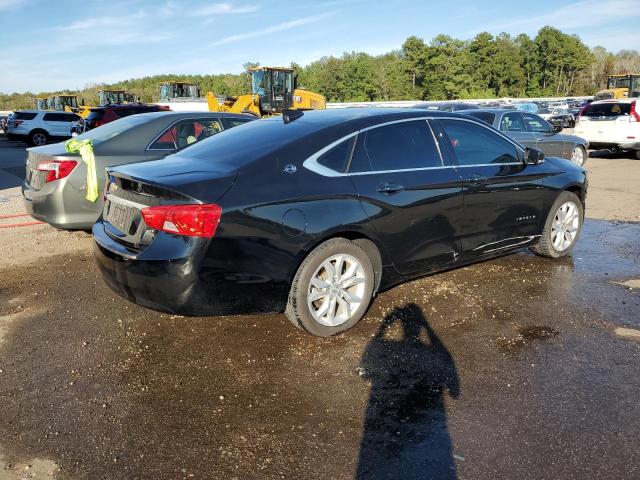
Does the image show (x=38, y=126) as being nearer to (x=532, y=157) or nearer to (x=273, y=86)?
(x=273, y=86)

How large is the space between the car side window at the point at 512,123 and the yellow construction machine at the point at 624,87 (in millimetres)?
27227

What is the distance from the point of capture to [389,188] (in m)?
4.10

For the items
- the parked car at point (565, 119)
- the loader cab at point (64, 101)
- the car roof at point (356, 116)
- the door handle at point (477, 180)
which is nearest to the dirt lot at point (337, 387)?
the door handle at point (477, 180)

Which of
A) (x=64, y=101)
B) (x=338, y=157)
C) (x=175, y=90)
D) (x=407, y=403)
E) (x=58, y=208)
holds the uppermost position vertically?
(x=175, y=90)

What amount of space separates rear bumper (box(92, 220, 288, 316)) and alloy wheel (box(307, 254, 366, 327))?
0.30 m

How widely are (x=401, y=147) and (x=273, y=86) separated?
2075cm

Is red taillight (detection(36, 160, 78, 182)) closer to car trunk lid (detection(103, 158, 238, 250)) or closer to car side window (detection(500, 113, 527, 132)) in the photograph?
car trunk lid (detection(103, 158, 238, 250))

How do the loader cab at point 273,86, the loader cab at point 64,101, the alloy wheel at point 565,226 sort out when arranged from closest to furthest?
1. the alloy wheel at point 565,226
2. the loader cab at point 273,86
3. the loader cab at point 64,101

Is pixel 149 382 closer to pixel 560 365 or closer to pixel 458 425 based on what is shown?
pixel 458 425

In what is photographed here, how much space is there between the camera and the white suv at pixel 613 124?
51.1 feet

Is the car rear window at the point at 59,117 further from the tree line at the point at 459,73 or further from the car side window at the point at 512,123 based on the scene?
the tree line at the point at 459,73

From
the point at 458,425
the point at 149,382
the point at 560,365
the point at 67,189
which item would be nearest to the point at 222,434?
the point at 149,382

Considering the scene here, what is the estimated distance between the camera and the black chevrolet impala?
11.2ft

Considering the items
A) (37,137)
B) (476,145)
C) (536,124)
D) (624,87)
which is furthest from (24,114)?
(624,87)
